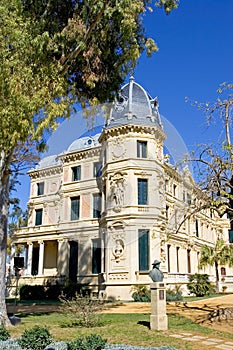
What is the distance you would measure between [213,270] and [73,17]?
33.1 metres

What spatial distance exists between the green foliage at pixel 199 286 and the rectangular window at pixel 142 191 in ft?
21.4

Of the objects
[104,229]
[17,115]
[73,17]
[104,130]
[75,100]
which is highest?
[104,130]

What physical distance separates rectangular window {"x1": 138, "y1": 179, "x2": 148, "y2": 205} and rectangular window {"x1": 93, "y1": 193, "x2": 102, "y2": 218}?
4.68m

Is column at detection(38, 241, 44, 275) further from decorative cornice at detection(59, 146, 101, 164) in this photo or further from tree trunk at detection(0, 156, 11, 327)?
tree trunk at detection(0, 156, 11, 327)

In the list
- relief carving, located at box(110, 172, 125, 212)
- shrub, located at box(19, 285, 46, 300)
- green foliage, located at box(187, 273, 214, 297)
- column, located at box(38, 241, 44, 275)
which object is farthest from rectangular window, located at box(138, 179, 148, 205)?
column, located at box(38, 241, 44, 275)

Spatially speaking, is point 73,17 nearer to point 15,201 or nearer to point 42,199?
point 15,201

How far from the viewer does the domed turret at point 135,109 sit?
25.2m

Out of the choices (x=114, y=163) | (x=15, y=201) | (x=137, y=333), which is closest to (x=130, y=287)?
(x=114, y=163)

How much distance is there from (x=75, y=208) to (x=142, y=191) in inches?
301

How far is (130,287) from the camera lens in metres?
22.3

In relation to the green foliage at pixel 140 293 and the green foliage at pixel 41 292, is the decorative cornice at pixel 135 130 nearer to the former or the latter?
the green foliage at pixel 140 293

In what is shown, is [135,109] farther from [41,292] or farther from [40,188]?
[41,292]

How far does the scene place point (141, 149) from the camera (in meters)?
24.8

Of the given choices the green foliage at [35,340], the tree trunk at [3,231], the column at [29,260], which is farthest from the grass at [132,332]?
the column at [29,260]
